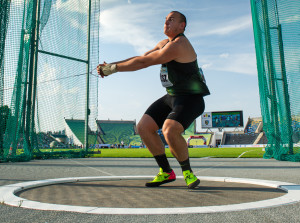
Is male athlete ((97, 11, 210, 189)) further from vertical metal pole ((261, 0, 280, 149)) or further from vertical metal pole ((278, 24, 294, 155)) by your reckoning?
vertical metal pole ((261, 0, 280, 149))

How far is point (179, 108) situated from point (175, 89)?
8.9 inches

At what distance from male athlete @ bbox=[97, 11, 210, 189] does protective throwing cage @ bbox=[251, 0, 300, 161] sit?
19.6 feet

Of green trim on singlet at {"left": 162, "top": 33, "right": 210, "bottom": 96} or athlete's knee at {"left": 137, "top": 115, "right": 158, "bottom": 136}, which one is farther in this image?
athlete's knee at {"left": 137, "top": 115, "right": 158, "bottom": 136}

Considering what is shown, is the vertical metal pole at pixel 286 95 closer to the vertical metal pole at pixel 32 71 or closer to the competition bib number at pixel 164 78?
the competition bib number at pixel 164 78

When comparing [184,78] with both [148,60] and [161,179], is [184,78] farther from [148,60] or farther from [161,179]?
[161,179]

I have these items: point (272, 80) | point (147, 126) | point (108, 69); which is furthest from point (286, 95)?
point (108, 69)

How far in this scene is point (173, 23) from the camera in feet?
10.3

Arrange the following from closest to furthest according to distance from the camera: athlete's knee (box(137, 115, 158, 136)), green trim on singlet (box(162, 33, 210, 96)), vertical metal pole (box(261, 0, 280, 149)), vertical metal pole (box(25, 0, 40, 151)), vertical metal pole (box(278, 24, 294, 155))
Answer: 1. green trim on singlet (box(162, 33, 210, 96))
2. athlete's knee (box(137, 115, 158, 136))
3. vertical metal pole (box(278, 24, 294, 155))
4. vertical metal pole (box(261, 0, 280, 149))
5. vertical metal pole (box(25, 0, 40, 151))

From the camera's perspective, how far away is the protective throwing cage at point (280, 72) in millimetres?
8039

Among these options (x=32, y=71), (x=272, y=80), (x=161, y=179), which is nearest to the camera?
(x=161, y=179)

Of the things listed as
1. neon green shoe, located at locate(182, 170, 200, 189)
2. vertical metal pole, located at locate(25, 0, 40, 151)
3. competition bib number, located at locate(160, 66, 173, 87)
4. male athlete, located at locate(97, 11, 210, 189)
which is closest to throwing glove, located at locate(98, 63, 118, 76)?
male athlete, located at locate(97, 11, 210, 189)

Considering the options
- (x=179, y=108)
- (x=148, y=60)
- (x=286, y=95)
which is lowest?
(x=179, y=108)

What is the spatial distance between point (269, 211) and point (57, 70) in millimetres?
9928

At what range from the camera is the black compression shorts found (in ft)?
9.66
